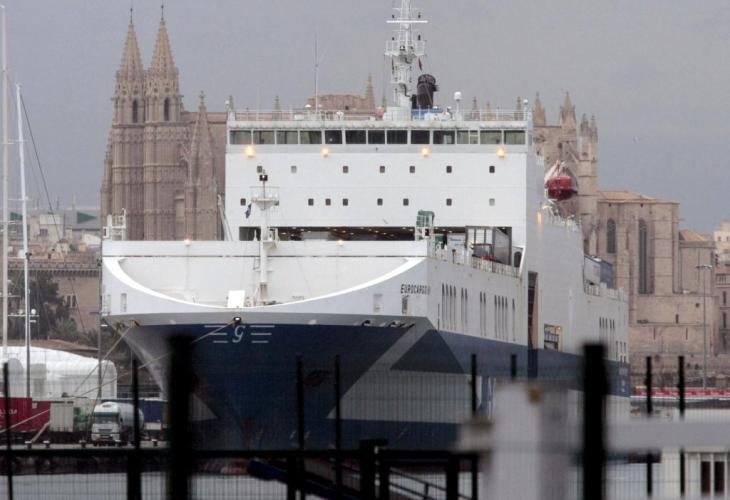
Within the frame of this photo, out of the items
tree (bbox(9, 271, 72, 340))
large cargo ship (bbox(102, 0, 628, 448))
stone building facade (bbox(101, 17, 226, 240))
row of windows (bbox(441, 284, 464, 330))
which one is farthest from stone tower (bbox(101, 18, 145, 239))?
row of windows (bbox(441, 284, 464, 330))

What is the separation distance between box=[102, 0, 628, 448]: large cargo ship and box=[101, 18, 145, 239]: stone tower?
108601 millimetres

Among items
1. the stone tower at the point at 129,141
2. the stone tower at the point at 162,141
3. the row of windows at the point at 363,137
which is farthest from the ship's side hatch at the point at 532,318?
the stone tower at the point at 129,141

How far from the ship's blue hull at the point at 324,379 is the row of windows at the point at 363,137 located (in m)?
4.11

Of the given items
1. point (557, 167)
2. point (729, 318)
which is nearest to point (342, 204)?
point (557, 167)

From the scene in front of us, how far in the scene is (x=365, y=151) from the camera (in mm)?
39281

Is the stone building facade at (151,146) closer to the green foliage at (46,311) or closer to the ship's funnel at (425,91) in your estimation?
the green foliage at (46,311)

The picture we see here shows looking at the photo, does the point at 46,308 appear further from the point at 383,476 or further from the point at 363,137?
the point at 383,476

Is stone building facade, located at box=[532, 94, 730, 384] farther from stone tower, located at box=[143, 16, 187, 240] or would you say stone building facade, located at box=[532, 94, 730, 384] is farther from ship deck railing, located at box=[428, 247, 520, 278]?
ship deck railing, located at box=[428, 247, 520, 278]

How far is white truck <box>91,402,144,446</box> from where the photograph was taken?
111 ft

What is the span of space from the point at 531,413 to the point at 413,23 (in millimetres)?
39664

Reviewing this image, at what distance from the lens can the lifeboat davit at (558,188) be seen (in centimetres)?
5981

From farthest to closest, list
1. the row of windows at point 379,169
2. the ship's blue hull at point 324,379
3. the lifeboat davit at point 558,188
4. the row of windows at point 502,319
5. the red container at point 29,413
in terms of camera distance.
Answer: the lifeboat davit at point 558,188 < the row of windows at point 502,319 < the row of windows at point 379,169 < the red container at point 29,413 < the ship's blue hull at point 324,379

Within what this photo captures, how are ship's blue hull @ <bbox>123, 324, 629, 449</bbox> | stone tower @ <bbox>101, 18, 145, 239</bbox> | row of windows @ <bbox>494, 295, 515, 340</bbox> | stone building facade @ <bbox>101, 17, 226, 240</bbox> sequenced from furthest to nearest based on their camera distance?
stone tower @ <bbox>101, 18, 145, 239</bbox> → stone building facade @ <bbox>101, 17, 226, 240</bbox> → row of windows @ <bbox>494, 295, 515, 340</bbox> → ship's blue hull @ <bbox>123, 324, 629, 449</bbox>

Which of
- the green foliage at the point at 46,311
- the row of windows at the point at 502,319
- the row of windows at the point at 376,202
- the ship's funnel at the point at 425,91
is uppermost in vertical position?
the ship's funnel at the point at 425,91
